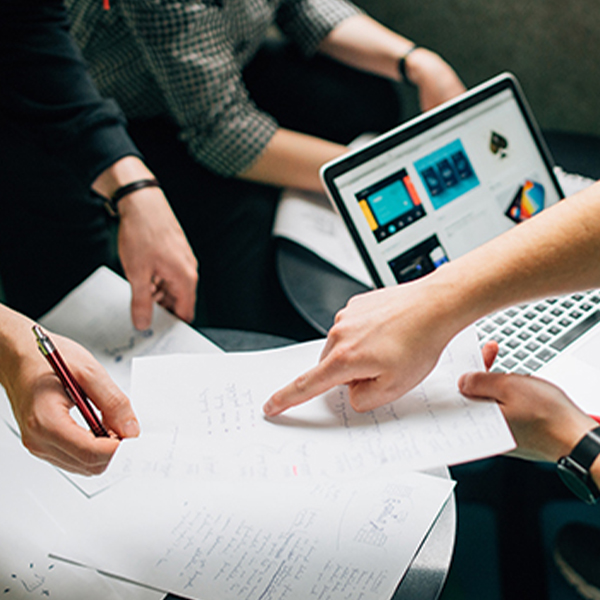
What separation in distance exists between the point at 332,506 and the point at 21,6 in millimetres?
740

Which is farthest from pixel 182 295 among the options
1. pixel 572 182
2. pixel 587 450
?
pixel 572 182

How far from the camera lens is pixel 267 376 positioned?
0.59 meters

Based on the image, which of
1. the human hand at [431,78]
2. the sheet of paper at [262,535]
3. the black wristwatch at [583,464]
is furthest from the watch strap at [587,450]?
the human hand at [431,78]

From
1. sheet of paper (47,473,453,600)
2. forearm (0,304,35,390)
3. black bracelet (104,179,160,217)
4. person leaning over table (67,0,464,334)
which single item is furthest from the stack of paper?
person leaning over table (67,0,464,334)

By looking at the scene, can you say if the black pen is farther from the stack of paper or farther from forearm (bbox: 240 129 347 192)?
forearm (bbox: 240 129 347 192)

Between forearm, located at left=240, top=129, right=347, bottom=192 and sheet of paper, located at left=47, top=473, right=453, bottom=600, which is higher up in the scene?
forearm, located at left=240, top=129, right=347, bottom=192

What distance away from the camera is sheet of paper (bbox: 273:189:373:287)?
3.05 feet

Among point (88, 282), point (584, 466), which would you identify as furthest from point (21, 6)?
point (584, 466)

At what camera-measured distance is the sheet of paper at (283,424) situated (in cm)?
50

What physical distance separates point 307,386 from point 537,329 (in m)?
0.35

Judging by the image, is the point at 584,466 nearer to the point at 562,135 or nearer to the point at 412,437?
the point at 412,437

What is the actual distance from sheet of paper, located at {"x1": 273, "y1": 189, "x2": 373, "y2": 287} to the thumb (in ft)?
1.49

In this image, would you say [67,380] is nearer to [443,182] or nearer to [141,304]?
[141,304]

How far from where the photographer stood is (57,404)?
0.53 metres
